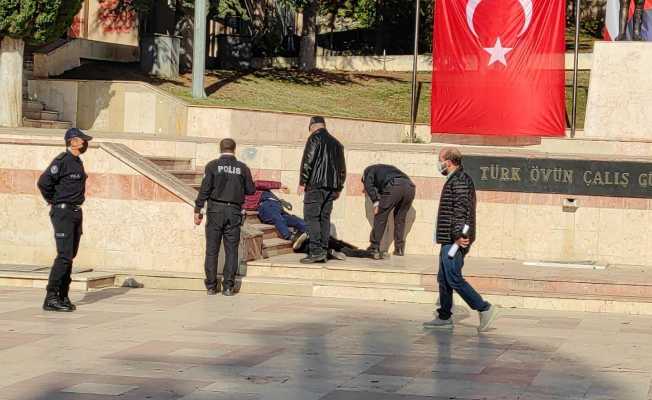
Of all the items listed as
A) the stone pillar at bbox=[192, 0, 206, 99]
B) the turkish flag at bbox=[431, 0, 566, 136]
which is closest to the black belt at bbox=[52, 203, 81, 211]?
the turkish flag at bbox=[431, 0, 566, 136]

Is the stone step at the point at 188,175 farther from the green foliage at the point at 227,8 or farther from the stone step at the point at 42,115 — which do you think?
the green foliage at the point at 227,8

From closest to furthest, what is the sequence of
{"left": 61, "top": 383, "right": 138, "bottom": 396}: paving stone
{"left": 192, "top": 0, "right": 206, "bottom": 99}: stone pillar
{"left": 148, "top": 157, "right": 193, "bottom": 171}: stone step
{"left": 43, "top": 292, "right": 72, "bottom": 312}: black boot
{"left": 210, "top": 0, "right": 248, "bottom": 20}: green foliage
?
{"left": 61, "top": 383, "right": 138, "bottom": 396}: paving stone < {"left": 43, "top": 292, "right": 72, "bottom": 312}: black boot < {"left": 148, "top": 157, "right": 193, "bottom": 171}: stone step < {"left": 192, "top": 0, "right": 206, "bottom": 99}: stone pillar < {"left": 210, "top": 0, "right": 248, "bottom": 20}: green foliage

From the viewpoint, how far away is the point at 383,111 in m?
35.5

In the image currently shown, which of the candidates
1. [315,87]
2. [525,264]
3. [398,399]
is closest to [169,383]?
[398,399]

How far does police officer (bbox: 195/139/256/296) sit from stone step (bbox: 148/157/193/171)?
353 cm

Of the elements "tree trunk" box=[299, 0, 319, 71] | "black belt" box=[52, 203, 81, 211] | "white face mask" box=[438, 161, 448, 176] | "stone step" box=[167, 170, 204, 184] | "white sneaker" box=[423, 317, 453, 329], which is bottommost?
"white sneaker" box=[423, 317, 453, 329]

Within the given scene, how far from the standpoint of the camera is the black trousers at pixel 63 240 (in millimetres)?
12242

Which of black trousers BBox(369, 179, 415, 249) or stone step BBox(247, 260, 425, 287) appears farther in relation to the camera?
black trousers BBox(369, 179, 415, 249)

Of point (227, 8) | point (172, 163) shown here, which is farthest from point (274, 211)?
point (227, 8)

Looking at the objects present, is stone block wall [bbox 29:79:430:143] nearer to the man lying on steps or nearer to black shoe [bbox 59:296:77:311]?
the man lying on steps

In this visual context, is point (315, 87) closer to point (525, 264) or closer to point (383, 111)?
point (383, 111)

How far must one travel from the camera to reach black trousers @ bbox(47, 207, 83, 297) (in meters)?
12.2

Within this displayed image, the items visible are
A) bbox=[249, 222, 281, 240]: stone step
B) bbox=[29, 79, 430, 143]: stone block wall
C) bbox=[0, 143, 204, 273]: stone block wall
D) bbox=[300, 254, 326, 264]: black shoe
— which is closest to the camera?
bbox=[300, 254, 326, 264]: black shoe

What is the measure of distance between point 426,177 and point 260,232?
2733mm
